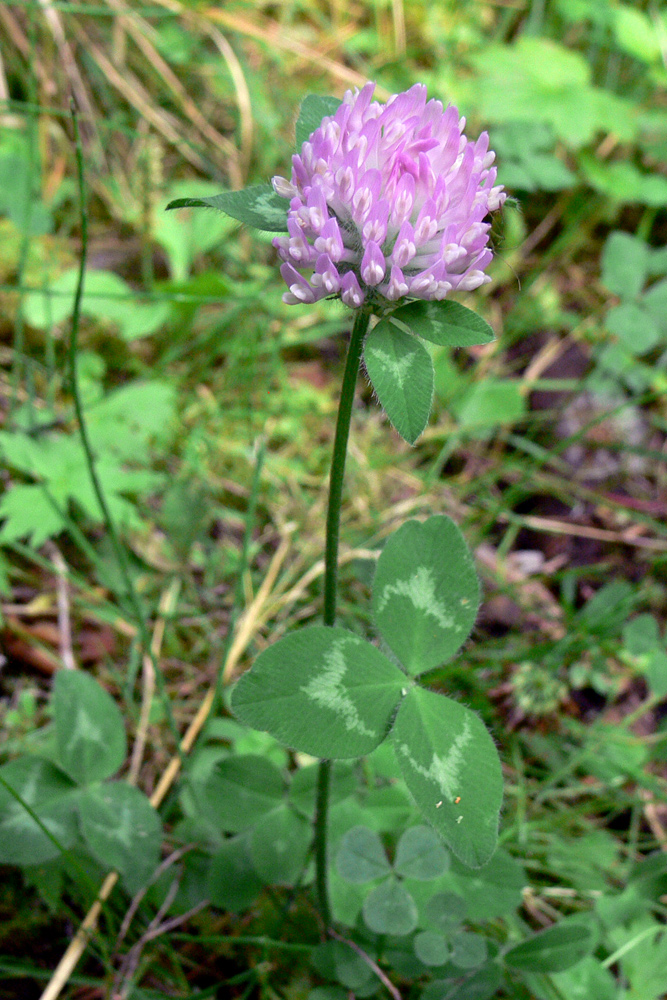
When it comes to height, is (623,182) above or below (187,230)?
above

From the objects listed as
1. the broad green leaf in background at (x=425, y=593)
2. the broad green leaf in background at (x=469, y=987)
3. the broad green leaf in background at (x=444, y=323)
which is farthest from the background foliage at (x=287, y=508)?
the broad green leaf in background at (x=425, y=593)

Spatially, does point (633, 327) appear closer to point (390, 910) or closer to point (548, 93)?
point (548, 93)

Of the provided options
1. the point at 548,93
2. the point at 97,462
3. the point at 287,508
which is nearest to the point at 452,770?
the point at 287,508

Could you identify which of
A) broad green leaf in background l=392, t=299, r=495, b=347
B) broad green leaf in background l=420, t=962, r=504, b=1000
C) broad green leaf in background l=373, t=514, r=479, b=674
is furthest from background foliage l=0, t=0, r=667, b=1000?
broad green leaf in background l=373, t=514, r=479, b=674

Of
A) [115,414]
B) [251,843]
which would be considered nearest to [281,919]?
[251,843]

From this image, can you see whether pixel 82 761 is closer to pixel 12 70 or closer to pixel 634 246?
pixel 634 246

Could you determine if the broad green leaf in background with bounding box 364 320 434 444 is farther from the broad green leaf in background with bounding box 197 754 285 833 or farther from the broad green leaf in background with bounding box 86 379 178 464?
the broad green leaf in background with bounding box 86 379 178 464
